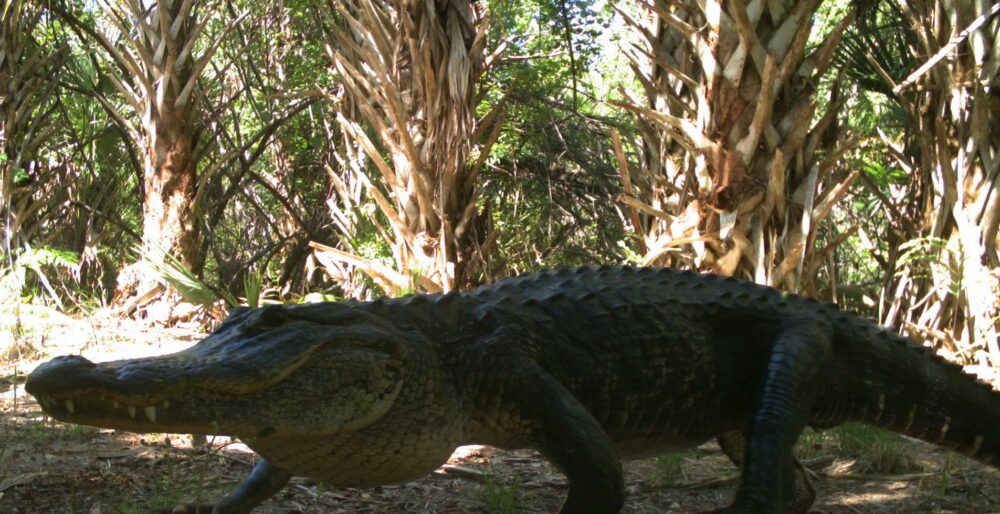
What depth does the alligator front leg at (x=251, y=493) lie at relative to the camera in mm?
2775

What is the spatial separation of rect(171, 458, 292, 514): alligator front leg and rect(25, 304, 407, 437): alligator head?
0.55 metres

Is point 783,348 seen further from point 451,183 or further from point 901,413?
point 451,183

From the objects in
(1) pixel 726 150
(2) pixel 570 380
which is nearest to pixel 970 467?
(1) pixel 726 150

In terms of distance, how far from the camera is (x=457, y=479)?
356 cm

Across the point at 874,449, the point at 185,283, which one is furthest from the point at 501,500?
the point at 185,283

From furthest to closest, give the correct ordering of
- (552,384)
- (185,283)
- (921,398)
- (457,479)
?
(185,283), (457,479), (921,398), (552,384)

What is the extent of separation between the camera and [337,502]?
3.20 metres

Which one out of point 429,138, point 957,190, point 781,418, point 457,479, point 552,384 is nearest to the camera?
point 552,384

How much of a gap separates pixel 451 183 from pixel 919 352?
3.12 m

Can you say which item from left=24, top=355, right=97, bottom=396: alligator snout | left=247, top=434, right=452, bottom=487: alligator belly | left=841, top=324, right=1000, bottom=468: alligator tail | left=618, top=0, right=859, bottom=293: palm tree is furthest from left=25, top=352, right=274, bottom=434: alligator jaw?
left=618, top=0, right=859, bottom=293: palm tree

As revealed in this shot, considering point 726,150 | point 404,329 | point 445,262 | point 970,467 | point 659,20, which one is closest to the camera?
point 404,329

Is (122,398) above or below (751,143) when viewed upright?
below

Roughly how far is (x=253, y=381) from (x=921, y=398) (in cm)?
232

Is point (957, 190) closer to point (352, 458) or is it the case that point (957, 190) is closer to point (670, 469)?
point (670, 469)
